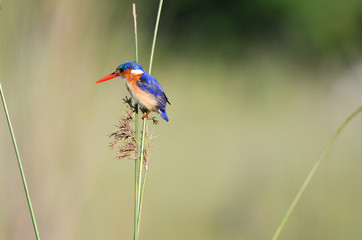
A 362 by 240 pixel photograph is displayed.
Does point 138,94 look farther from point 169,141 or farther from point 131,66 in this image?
point 169,141

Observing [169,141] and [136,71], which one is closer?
[136,71]

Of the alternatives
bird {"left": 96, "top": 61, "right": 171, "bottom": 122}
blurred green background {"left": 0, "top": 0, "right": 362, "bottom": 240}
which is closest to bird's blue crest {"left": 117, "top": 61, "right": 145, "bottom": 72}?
bird {"left": 96, "top": 61, "right": 171, "bottom": 122}

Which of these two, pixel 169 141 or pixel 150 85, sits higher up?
pixel 169 141

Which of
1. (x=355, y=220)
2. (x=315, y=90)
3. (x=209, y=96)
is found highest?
(x=209, y=96)

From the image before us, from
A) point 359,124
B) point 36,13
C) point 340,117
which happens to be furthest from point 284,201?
point 36,13

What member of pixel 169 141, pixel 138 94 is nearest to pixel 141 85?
pixel 138 94

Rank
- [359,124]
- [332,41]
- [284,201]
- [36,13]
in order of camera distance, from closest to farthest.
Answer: [36,13], [284,201], [359,124], [332,41]

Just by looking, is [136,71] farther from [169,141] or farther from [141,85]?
[169,141]

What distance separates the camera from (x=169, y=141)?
414 centimetres

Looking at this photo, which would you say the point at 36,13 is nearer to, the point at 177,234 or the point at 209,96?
the point at 177,234

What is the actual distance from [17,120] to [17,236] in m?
0.30

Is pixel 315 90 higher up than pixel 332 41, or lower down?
lower down

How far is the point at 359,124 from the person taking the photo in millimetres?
3568

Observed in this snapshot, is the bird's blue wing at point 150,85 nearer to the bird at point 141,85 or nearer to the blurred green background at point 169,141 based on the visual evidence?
the bird at point 141,85
